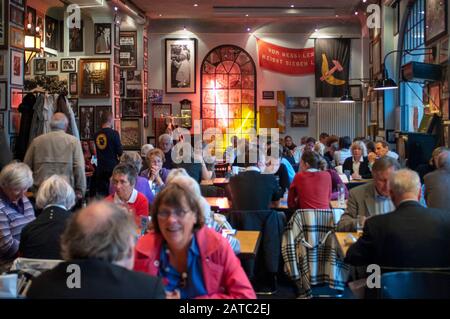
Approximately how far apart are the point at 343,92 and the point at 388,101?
3.98 metres

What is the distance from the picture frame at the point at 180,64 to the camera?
1714cm

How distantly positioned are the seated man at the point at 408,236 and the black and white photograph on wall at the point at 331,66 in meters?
14.0

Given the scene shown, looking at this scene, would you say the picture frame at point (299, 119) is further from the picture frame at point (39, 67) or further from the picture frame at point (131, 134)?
the picture frame at point (39, 67)

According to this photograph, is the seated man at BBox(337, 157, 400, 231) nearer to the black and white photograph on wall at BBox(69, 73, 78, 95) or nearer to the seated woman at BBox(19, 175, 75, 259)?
the seated woman at BBox(19, 175, 75, 259)

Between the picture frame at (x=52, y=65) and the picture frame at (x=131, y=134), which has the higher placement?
the picture frame at (x=52, y=65)

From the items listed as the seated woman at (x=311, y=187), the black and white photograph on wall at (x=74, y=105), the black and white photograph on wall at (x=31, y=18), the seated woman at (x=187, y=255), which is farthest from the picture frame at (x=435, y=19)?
the black and white photograph on wall at (x=31, y=18)

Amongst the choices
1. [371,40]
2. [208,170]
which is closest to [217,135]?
[371,40]

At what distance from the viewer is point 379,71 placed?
13898 millimetres

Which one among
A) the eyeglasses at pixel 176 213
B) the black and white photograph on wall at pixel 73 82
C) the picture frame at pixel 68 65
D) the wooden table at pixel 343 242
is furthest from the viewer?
the black and white photograph on wall at pixel 73 82

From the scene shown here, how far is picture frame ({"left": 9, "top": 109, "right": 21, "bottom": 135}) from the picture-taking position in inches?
330

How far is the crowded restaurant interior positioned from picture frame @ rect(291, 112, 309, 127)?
0.04 meters

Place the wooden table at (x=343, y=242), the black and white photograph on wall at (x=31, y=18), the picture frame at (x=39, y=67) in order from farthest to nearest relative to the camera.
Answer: the picture frame at (x=39, y=67) < the black and white photograph on wall at (x=31, y=18) < the wooden table at (x=343, y=242)
